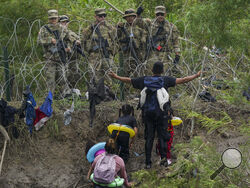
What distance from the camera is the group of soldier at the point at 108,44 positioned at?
26.9ft

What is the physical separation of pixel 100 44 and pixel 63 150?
2.21 meters

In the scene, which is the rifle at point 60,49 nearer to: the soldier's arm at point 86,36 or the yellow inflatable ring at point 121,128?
the soldier's arm at point 86,36

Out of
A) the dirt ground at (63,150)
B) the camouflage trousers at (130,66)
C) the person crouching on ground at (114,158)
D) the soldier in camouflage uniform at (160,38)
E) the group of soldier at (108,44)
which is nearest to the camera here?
the person crouching on ground at (114,158)

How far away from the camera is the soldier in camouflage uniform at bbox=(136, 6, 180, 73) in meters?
8.41

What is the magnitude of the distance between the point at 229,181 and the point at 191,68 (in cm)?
363

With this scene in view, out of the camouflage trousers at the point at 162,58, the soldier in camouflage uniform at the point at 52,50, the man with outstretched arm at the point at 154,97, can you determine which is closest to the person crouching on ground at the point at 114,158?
the man with outstretched arm at the point at 154,97

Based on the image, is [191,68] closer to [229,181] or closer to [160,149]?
[160,149]

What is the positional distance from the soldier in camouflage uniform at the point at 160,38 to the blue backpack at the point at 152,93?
2.20 metres

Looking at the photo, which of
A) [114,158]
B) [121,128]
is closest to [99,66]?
[121,128]

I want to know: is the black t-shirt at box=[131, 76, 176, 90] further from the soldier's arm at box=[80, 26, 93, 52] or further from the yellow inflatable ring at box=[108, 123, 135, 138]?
the soldier's arm at box=[80, 26, 93, 52]

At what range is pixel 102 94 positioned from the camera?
7164mm

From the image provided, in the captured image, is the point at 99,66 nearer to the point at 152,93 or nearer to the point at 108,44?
the point at 108,44

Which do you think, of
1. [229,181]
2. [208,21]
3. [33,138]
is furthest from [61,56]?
[229,181]

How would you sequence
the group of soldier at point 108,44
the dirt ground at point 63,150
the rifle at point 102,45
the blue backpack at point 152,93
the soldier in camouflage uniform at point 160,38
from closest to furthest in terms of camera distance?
1. the blue backpack at point 152,93
2. the dirt ground at point 63,150
3. the group of soldier at point 108,44
4. the rifle at point 102,45
5. the soldier in camouflage uniform at point 160,38
